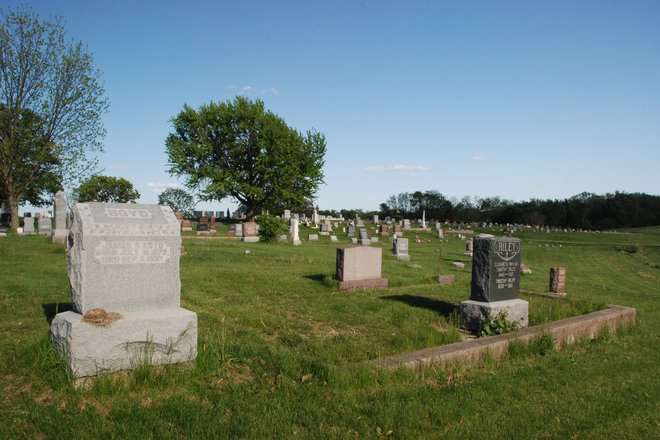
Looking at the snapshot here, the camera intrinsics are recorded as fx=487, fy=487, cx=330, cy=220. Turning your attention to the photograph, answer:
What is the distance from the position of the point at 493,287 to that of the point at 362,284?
446 centimetres

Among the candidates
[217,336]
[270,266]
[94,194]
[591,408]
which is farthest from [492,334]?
[94,194]

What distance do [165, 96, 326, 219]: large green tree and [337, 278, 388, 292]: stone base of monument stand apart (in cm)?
3530

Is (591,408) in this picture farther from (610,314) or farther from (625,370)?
(610,314)

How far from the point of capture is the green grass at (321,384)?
415cm

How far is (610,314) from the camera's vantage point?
9.12 metres

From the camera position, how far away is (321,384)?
16.5ft

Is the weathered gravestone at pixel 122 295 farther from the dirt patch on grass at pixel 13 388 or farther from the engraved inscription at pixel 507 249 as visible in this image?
the engraved inscription at pixel 507 249

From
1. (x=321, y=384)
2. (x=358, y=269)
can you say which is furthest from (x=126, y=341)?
(x=358, y=269)

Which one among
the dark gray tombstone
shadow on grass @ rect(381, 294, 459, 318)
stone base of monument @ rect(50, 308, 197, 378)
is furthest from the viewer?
shadow on grass @ rect(381, 294, 459, 318)

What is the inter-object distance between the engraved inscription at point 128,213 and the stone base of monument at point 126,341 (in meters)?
1.04

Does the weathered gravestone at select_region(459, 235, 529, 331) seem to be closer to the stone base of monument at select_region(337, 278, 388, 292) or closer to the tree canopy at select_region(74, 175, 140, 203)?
the stone base of monument at select_region(337, 278, 388, 292)

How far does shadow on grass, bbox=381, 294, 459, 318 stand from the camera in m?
9.47

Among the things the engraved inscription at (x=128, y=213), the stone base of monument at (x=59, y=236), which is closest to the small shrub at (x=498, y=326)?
the engraved inscription at (x=128, y=213)

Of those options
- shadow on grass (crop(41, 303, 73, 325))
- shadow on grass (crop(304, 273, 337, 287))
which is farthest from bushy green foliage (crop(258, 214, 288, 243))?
shadow on grass (crop(41, 303, 73, 325))
